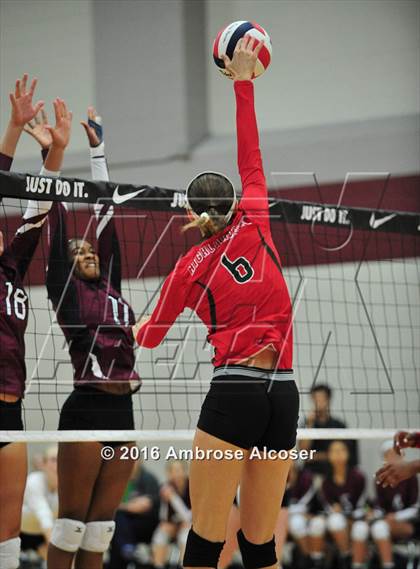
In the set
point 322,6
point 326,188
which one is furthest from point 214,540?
point 322,6

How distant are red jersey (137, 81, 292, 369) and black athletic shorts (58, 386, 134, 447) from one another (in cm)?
129

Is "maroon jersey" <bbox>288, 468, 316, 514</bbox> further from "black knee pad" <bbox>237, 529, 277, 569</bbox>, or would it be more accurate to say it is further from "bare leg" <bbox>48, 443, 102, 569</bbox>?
"black knee pad" <bbox>237, 529, 277, 569</bbox>

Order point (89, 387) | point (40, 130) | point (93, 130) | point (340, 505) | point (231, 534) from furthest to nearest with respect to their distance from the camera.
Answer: point (340, 505)
point (231, 534)
point (93, 130)
point (40, 130)
point (89, 387)

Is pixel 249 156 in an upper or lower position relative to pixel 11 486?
upper

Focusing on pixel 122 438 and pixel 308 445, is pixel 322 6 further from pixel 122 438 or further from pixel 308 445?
pixel 122 438

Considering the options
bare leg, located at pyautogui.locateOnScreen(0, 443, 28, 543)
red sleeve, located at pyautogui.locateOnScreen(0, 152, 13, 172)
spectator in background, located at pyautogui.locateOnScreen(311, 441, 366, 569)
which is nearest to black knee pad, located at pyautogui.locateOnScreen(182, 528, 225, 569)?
bare leg, located at pyautogui.locateOnScreen(0, 443, 28, 543)

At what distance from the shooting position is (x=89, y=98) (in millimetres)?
10953

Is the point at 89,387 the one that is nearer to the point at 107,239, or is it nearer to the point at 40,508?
the point at 107,239

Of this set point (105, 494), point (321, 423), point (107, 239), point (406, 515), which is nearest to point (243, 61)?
point (107, 239)

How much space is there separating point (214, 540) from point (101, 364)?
174 cm

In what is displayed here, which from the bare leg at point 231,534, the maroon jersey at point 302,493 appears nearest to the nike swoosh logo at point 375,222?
the bare leg at point 231,534

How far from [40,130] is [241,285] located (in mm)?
2282

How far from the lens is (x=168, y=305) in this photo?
14.0 feet

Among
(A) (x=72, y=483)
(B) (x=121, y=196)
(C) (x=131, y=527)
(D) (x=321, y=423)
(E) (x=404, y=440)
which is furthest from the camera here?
(C) (x=131, y=527)
